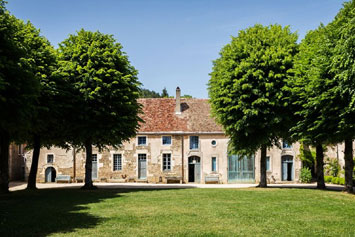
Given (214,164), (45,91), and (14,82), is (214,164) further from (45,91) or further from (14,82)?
(14,82)

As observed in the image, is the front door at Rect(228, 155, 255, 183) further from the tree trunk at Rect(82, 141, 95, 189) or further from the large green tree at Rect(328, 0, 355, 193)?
the tree trunk at Rect(82, 141, 95, 189)

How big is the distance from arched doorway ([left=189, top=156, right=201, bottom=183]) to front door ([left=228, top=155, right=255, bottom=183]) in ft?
9.11

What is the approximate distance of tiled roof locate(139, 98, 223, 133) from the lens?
3397 centimetres

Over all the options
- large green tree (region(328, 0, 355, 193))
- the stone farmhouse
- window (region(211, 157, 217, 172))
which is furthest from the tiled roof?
large green tree (region(328, 0, 355, 193))

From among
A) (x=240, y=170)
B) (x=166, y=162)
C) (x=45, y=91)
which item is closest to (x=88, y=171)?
(x=45, y=91)

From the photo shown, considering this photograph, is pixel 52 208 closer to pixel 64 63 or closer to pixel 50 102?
pixel 50 102

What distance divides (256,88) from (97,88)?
9510 mm

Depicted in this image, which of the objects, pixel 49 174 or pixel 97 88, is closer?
pixel 97 88

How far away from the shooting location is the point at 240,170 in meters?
33.7

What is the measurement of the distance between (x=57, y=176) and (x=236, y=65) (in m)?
19.7

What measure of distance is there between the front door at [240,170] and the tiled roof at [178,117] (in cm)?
310

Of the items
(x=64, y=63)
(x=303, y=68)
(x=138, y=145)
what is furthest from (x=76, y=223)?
(x=138, y=145)

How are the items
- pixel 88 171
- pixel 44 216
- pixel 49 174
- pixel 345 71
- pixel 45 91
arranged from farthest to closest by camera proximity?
pixel 49 174 → pixel 88 171 → pixel 45 91 → pixel 345 71 → pixel 44 216

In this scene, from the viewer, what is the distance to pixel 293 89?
2089 centimetres
